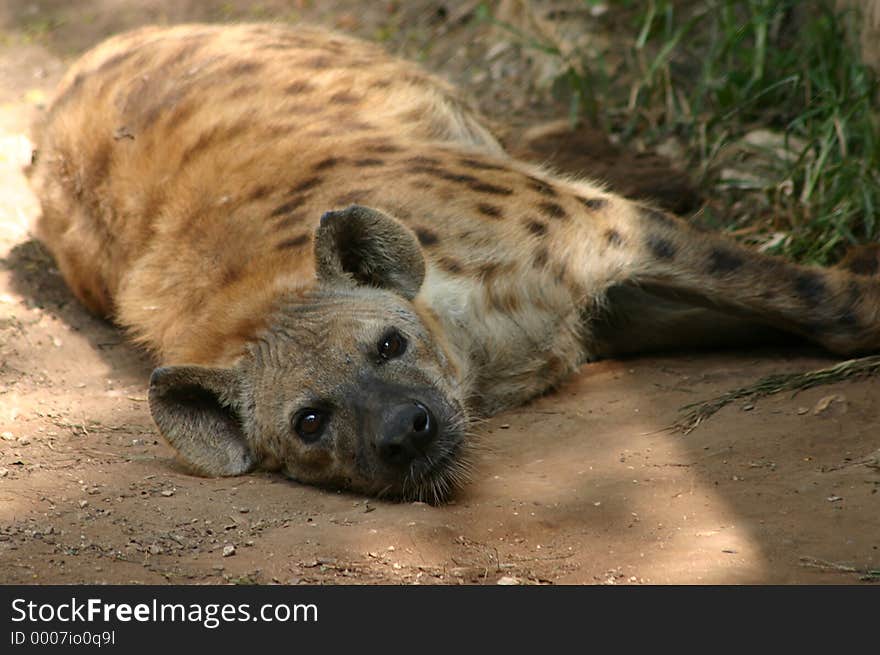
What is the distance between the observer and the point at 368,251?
3725mm

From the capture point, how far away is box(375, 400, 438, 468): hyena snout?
3328 mm

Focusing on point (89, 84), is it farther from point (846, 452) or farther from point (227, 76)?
Result: point (846, 452)

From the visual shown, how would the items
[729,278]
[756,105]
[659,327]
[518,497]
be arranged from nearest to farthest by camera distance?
[518,497] → [729,278] → [659,327] → [756,105]

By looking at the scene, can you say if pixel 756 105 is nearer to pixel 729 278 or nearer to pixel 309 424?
pixel 729 278

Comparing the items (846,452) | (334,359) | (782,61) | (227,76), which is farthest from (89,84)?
(846,452)

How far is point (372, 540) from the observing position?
3.01 m

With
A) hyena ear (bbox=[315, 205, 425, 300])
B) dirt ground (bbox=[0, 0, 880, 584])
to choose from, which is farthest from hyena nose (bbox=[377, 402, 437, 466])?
hyena ear (bbox=[315, 205, 425, 300])

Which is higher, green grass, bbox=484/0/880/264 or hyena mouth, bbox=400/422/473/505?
green grass, bbox=484/0/880/264

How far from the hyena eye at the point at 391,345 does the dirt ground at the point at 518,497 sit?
0.41 m

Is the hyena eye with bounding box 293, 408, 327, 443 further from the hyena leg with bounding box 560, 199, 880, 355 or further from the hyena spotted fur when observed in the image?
the hyena leg with bounding box 560, 199, 880, 355

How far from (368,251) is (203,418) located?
0.68 metres

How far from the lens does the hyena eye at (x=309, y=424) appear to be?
351 centimetres

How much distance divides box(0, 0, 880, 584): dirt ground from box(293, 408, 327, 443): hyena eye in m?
0.16

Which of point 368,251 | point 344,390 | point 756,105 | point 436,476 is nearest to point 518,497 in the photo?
point 436,476
